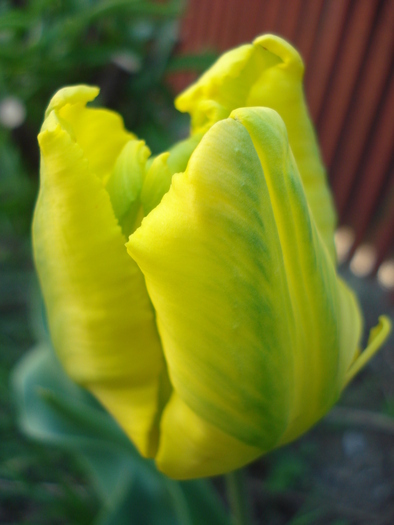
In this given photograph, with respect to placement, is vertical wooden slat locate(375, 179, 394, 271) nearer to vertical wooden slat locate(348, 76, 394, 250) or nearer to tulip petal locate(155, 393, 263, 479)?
vertical wooden slat locate(348, 76, 394, 250)

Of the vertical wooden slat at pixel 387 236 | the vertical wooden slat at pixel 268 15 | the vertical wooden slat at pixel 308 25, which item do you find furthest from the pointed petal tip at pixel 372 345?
the vertical wooden slat at pixel 268 15

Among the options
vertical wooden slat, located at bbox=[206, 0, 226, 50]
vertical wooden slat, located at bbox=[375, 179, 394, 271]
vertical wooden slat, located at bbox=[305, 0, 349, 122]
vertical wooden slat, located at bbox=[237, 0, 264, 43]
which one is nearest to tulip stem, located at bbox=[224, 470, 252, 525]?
vertical wooden slat, located at bbox=[375, 179, 394, 271]

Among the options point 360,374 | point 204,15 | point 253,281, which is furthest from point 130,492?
point 204,15

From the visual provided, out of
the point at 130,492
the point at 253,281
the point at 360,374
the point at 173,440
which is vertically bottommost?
the point at 360,374

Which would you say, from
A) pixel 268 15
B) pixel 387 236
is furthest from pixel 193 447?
pixel 268 15

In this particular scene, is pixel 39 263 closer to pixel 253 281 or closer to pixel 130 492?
pixel 253 281

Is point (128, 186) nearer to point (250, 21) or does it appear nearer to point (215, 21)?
point (250, 21)
